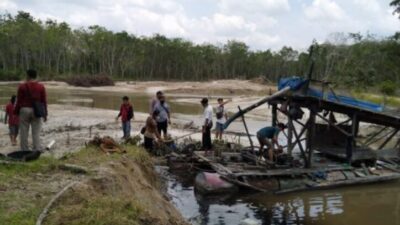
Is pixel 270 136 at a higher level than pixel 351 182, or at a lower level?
higher

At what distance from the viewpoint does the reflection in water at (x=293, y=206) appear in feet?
41.2

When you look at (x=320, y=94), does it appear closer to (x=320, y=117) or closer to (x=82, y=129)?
(x=320, y=117)

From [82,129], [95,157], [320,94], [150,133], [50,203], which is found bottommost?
Answer: [82,129]

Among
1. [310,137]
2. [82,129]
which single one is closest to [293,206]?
[310,137]

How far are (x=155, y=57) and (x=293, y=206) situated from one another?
86976mm

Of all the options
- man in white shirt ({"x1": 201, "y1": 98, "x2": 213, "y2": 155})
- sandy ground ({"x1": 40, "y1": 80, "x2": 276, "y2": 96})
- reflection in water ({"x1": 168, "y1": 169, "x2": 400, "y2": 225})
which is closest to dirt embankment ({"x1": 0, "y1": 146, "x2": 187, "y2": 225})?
reflection in water ({"x1": 168, "y1": 169, "x2": 400, "y2": 225})

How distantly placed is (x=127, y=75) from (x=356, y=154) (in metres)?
84.1

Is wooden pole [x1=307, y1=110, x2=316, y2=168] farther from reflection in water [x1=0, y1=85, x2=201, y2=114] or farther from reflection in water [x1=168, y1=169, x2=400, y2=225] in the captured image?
reflection in water [x1=0, y1=85, x2=201, y2=114]

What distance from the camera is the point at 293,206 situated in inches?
547

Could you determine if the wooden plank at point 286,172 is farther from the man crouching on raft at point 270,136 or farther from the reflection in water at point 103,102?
the reflection in water at point 103,102

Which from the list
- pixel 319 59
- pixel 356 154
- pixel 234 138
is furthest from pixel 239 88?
pixel 356 154

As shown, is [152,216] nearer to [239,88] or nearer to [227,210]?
[227,210]

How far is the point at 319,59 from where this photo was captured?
87312 millimetres

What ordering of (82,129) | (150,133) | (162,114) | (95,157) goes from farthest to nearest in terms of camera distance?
(82,129) → (162,114) → (150,133) → (95,157)
